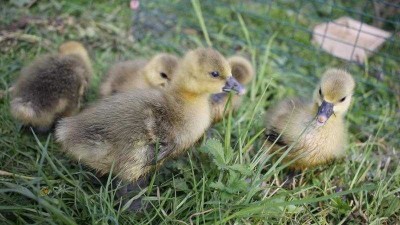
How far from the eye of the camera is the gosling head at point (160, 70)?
279 cm

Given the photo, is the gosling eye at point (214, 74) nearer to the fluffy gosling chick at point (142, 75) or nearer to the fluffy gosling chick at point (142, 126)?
the fluffy gosling chick at point (142, 126)

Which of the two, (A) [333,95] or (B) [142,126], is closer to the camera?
(B) [142,126]

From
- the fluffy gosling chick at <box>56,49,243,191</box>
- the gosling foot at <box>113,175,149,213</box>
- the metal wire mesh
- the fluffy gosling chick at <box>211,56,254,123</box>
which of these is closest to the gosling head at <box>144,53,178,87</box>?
the fluffy gosling chick at <box>211,56,254,123</box>

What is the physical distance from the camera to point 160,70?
2.79 metres

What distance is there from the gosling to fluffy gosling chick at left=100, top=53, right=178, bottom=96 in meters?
0.40

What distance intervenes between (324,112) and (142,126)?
921 millimetres

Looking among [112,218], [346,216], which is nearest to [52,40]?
[112,218]

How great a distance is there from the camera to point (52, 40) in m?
3.54

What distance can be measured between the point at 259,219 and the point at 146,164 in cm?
58

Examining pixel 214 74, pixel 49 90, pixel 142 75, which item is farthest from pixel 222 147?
pixel 49 90

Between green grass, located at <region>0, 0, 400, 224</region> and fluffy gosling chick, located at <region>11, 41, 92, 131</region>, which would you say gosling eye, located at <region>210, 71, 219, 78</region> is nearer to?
green grass, located at <region>0, 0, 400, 224</region>

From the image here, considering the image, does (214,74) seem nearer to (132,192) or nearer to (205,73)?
(205,73)

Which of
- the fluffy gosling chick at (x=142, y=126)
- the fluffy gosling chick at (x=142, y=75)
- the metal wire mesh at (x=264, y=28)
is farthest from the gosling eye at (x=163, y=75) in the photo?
the metal wire mesh at (x=264, y=28)

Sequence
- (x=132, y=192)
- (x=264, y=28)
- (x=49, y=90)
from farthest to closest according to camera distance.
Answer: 1. (x=264, y=28)
2. (x=49, y=90)
3. (x=132, y=192)
